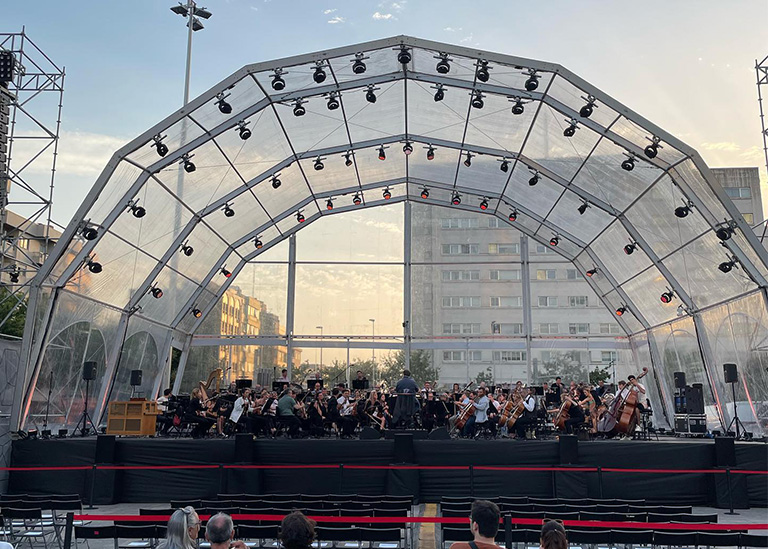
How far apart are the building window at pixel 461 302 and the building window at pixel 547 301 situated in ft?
7.59

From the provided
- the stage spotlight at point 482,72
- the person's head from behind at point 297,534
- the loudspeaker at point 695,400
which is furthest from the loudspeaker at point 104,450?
the loudspeaker at point 695,400

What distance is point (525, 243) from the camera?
24406 mm

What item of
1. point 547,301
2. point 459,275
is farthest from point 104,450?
point 547,301

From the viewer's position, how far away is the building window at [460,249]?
24.5 meters

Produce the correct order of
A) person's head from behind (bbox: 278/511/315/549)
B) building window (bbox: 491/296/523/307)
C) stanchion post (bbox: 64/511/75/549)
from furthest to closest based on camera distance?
building window (bbox: 491/296/523/307) < stanchion post (bbox: 64/511/75/549) < person's head from behind (bbox: 278/511/315/549)

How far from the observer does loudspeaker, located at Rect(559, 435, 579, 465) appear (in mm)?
13414

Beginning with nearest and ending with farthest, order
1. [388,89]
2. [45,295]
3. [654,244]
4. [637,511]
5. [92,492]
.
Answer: [637,511]
[92,492]
[45,295]
[388,89]
[654,244]

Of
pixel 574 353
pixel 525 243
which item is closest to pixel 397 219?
pixel 525 243

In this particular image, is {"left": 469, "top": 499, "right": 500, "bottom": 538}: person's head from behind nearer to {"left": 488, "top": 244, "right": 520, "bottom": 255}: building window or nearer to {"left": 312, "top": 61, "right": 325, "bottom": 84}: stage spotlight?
{"left": 312, "top": 61, "right": 325, "bottom": 84}: stage spotlight

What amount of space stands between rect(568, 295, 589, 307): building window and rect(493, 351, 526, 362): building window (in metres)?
2.61

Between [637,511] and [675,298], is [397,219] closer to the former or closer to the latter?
[675,298]

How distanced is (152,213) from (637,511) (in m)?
13.9

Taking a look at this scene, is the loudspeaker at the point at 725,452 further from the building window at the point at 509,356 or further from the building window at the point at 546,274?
the building window at the point at 546,274

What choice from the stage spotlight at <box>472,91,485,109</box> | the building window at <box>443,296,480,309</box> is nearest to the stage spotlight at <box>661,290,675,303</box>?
the building window at <box>443,296,480,309</box>
